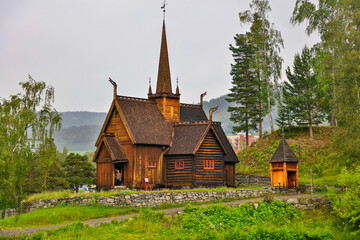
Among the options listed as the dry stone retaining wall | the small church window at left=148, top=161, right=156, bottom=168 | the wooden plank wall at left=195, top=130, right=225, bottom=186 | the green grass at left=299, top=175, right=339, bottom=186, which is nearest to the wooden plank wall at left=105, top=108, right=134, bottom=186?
the small church window at left=148, top=161, right=156, bottom=168

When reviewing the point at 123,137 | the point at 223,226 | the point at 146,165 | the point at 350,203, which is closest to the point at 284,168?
the point at 350,203

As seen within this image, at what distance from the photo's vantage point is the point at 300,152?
157 ft

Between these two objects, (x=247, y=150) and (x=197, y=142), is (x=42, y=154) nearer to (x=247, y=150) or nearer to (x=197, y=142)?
(x=197, y=142)

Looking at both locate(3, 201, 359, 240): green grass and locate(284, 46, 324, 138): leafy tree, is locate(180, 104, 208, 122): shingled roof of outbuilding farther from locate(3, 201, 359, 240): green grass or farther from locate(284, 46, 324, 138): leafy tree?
locate(3, 201, 359, 240): green grass

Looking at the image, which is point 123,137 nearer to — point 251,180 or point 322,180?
point 251,180

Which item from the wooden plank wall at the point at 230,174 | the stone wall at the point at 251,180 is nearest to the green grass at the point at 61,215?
the wooden plank wall at the point at 230,174

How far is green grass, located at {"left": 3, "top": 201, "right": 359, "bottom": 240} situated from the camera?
20.6 metres

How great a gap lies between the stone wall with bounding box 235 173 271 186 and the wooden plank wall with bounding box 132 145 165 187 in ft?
40.7

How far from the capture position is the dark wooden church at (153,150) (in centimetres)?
3466

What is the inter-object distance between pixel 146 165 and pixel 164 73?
10.6 meters

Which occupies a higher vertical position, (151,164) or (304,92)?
(304,92)

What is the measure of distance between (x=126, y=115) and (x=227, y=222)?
15.6 metres

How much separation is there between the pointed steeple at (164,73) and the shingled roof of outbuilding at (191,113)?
2998 mm

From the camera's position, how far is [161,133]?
36906 millimetres
